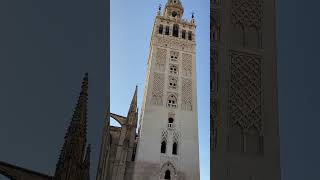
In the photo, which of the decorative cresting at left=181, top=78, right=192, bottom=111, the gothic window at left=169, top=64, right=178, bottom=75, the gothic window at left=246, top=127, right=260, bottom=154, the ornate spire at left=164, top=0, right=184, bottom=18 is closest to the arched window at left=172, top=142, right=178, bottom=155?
the decorative cresting at left=181, top=78, right=192, bottom=111

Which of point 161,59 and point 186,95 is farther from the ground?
point 161,59

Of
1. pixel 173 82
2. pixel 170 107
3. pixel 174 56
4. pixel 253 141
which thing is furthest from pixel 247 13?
pixel 174 56

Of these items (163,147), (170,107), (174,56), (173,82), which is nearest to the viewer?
(163,147)

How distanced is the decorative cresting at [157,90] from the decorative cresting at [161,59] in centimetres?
34

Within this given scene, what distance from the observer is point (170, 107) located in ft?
41.6

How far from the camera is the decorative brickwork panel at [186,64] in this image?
1376 centimetres

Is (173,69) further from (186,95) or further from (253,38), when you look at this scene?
(253,38)

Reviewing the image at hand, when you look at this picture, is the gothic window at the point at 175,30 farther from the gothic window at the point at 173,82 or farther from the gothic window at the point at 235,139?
the gothic window at the point at 235,139

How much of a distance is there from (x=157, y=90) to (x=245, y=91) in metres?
11.4

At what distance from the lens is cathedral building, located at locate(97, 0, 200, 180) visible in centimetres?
1154

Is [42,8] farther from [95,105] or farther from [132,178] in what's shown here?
[132,178]

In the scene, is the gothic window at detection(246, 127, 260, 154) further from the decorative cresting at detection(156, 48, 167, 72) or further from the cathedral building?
the decorative cresting at detection(156, 48, 167, 72)

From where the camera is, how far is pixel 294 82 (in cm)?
131

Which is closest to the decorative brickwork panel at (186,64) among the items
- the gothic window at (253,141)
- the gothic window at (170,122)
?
the gothic window at (170,122)
